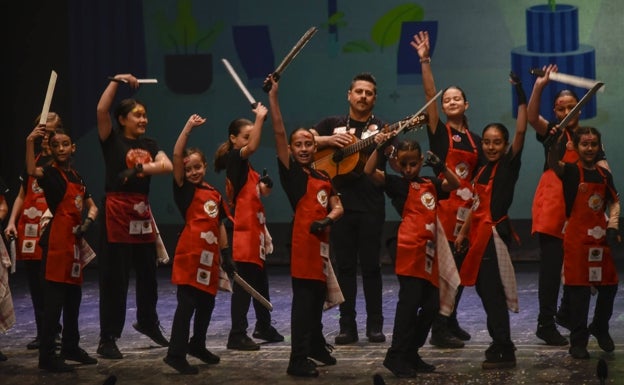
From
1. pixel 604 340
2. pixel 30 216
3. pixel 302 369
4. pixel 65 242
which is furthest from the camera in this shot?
pixel 30 216

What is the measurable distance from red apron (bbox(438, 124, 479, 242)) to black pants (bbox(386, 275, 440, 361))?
28.1 inches

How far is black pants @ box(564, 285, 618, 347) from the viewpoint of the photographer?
6250mm

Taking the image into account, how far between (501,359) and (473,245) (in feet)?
1.85

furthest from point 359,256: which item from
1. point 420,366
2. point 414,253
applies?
point 420,366

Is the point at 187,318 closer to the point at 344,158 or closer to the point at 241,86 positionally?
the point at 241,86

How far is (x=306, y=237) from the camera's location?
20.3 ft

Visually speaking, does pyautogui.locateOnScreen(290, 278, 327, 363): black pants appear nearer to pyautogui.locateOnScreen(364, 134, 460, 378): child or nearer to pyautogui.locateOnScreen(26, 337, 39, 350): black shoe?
pyautogui.locateOnScreen(364, 134, 460, 378): child

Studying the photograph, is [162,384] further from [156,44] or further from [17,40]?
[17,40]

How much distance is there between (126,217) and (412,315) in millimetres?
1664

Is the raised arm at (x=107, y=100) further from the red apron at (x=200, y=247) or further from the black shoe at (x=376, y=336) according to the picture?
the black shoe at (x=376, y=336)

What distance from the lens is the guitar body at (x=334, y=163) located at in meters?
6.98

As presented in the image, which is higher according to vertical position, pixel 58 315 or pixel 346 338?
pixel 58 315

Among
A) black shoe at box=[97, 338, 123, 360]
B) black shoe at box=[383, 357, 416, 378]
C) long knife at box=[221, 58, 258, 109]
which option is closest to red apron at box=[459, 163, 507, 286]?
black shoe at box=[383, 357, 416, 378]

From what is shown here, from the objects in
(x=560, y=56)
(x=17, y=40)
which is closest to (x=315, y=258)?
(x=560, y=56)
